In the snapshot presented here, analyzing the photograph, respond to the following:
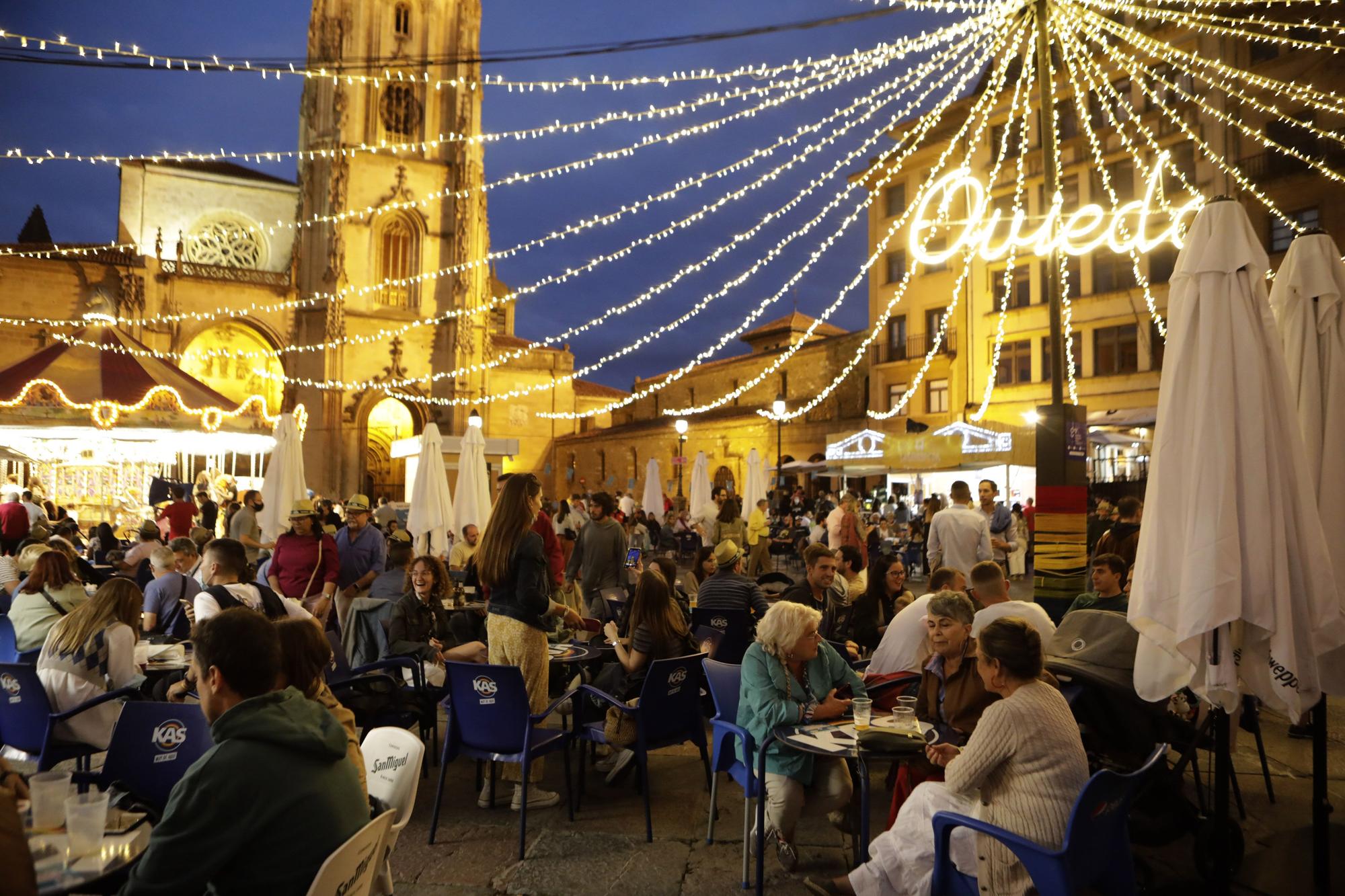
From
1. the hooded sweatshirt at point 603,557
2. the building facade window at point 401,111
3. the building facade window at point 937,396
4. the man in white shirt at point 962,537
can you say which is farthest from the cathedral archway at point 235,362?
the man in white shirt at point 962,537

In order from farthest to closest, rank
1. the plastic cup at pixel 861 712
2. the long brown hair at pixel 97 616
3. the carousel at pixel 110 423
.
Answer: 1. the carousel at pixel 110 423
2. the long brown hair at pixel 97 616
3. the plastic cup at pixel 861 712

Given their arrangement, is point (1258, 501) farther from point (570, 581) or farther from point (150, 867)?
point (570, 581)

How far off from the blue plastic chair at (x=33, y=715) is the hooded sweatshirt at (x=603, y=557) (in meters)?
4.31

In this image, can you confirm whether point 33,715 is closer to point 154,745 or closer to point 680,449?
point 154,745

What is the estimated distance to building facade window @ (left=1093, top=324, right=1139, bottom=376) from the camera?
23.2 meters

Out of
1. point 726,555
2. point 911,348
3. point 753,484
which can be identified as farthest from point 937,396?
point 726,555

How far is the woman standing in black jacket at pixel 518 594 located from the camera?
16.2 ft

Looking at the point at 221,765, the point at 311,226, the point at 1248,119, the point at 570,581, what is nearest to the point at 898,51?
the point at 570,581

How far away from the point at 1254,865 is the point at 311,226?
Result: 31275mm

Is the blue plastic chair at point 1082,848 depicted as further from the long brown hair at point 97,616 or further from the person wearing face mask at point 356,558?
the person wearing face mask at point 356,558

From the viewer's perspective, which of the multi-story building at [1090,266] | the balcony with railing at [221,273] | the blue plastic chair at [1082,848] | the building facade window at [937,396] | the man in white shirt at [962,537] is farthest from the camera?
the balcony with railing at [221,273]

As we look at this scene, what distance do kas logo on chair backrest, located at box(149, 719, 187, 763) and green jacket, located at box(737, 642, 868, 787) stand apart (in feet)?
7.65

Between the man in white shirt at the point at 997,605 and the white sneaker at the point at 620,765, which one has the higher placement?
the man in white shirt at the point at 997,605

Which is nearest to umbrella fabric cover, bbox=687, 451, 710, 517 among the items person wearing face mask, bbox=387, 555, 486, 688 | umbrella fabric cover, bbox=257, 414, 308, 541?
umbrella fabric cover, bbox=257, 414, 308, 541
